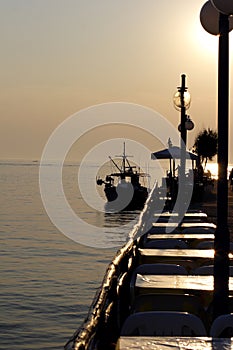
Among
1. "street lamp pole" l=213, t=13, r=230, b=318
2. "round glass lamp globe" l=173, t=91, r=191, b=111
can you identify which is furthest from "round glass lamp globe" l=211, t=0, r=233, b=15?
"round glass lamp globe" l=173, t=91, r=191, b=111

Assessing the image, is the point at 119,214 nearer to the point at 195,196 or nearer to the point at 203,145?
the point at 203,145

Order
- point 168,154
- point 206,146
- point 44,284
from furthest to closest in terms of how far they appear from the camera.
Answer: point 206,146, point 168,154, point 44,284

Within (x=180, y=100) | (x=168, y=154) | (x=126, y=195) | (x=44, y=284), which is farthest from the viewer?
(x=126, y=195)

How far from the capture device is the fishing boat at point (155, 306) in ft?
18.5

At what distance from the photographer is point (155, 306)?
25.6 feet

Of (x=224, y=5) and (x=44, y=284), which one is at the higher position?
(x=224, y=5)

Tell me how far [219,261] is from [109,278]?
4.38 feet

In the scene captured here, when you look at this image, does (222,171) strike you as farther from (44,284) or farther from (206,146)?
(206,146)

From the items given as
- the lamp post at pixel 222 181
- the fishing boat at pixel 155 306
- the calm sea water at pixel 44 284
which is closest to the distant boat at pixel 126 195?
the calm sea water at pixel 44 284

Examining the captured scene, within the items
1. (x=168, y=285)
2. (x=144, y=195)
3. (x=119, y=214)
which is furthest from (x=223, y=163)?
(x=144, y=195)

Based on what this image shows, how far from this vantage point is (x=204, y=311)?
798 centimetres

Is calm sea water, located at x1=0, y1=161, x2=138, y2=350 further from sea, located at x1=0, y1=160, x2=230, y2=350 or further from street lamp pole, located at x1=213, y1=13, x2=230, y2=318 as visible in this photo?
street lamp pole, located at x1=213, y1=13, x2=230, y2=318

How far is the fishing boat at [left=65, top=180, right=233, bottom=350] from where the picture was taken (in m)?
5.64

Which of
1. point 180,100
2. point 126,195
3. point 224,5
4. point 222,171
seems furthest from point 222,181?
point 126,195
